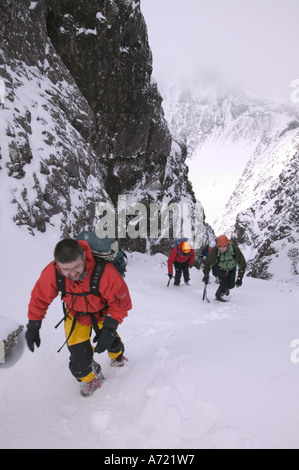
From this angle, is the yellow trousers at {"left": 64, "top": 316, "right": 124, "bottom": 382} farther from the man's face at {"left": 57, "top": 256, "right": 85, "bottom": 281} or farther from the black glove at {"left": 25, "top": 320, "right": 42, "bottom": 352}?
the man's face at {"left": 57, "top": 256, "right": 85, "bottom": 281}

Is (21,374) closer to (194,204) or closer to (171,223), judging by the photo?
(171,223)

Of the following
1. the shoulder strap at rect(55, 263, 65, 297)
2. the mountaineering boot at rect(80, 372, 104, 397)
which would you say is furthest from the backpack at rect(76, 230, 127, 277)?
the mountaineering boot at rect(80, 372, 104, 397)

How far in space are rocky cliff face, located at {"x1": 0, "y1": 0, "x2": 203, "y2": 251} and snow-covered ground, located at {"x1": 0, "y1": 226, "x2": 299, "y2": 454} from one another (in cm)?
540

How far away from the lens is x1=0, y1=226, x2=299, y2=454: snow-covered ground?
2486mm

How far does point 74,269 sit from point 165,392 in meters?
1.54

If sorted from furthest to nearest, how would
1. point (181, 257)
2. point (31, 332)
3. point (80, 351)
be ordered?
point (181, 257) < point (80, 351) < point (31, 332)

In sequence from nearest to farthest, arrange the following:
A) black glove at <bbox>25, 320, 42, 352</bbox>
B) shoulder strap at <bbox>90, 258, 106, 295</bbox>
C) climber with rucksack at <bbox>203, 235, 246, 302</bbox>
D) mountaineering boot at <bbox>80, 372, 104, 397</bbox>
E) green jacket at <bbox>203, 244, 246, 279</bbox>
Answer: shoulder strap at <bbox>90, 258, 106, 295</bbox> → black glove at <bbox>25, 320, 42, 352</bbox> → mountaineering boot at <bbox>80, 372, 104, 397</bbox> → climber with rucksack at <bbox>203, 235, 246, 302</bbox> → green jacket at <bbox>203, 244, 246, 279</bbox>

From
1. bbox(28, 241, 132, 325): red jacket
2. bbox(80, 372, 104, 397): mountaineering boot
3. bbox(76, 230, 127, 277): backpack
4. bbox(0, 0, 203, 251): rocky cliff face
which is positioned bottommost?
bbox(80, 372, 104, 397): mountaineering boot

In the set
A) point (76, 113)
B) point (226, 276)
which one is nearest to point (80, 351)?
point (226, 276)

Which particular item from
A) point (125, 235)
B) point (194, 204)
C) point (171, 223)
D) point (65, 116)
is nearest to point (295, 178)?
point (194, 204)

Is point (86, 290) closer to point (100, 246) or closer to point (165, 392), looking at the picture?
point (100, 246)

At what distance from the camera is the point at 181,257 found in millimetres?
10266

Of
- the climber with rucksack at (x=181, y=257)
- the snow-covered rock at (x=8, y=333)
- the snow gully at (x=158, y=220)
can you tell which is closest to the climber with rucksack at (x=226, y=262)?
the climber with rucksack at (x=181, y=257)

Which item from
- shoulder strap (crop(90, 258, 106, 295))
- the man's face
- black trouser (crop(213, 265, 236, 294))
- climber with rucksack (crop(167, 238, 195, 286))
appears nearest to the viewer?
the man's face
